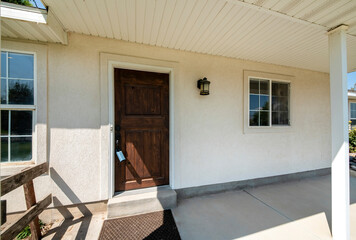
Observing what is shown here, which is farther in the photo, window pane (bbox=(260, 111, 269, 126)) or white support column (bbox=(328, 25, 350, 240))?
window pane (bbox=(260, 111, 269, 126))

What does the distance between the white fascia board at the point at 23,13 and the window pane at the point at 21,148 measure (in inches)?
57.3

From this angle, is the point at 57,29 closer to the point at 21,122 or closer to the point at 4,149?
the point at 21,122

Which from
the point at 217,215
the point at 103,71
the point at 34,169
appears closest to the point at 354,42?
the point at 217,215

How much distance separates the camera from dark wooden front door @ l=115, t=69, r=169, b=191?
232 cm

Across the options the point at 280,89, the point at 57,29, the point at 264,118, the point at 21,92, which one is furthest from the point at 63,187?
the point at 280,89

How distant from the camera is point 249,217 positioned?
6.82ft

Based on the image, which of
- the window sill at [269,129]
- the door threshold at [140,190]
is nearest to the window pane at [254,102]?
the window sill at [269,129]

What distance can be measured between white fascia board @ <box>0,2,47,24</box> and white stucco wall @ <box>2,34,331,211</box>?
0.45 meters

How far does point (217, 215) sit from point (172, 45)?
2.74 meters

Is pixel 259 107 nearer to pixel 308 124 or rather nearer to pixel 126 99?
pixel 308 124

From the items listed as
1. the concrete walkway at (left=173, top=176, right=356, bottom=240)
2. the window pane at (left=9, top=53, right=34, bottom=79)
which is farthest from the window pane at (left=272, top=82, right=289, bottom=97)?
the window pane at (left=9, top=53, right=34, bottom=79)

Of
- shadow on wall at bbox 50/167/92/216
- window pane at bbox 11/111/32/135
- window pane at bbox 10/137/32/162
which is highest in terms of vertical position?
window pane at bbox 11/111/32/135

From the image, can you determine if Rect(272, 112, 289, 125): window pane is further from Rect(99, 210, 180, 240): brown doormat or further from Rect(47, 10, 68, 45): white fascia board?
Rect(47, 10, 68, 45): white fascia board

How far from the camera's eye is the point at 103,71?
2156mm
